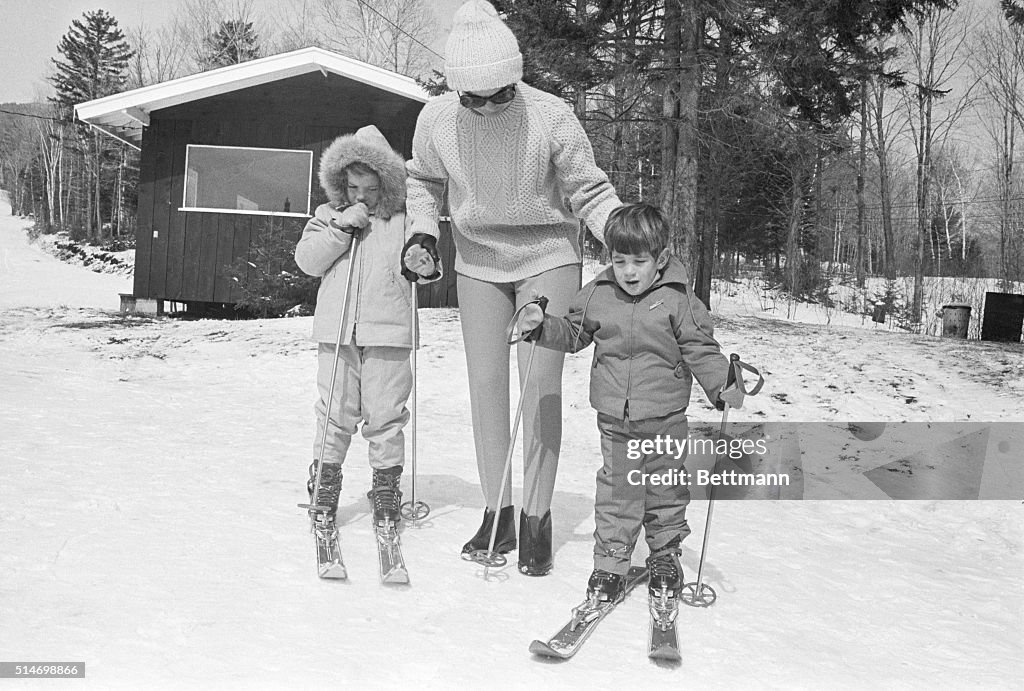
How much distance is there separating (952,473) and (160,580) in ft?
15.6

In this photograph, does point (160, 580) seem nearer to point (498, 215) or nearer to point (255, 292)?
point (498, 215)

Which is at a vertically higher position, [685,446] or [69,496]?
[685,446]

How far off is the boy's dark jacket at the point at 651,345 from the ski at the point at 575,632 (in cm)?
59

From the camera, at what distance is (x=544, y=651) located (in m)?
2.30

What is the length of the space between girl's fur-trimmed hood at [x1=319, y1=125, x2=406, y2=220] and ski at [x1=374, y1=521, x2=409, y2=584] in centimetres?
119

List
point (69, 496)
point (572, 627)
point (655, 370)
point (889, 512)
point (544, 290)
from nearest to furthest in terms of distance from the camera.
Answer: point (572, 627) → point (655, 370) → point (544, 290) → point (69, 496) → point (889, 512)

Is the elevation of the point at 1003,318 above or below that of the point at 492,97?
below

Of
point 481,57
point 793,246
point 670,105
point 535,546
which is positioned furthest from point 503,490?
point 793,246

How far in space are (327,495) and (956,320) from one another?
35.2 feet

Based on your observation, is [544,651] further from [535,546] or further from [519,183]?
[519,183]

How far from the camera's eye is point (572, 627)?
245 centimetres

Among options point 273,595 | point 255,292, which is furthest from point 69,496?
point 255,292

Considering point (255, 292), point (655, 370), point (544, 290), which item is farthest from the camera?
point (255, 292)

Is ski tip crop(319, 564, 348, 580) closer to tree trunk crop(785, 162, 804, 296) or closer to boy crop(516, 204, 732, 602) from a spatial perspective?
boy crop(516, 204, 732, 602)
